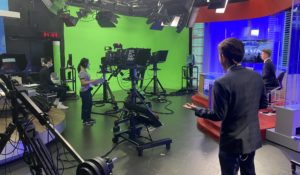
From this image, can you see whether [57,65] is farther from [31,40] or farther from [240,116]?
[240,116]

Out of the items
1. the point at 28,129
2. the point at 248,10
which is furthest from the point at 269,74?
the point at 28,129

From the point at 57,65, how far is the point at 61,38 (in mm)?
849

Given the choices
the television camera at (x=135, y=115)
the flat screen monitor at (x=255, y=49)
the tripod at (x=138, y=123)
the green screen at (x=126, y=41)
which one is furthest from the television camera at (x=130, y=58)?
the green screen at (x=126, y=41)

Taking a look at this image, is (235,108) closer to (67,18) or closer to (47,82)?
(47,82)

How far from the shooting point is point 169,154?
12.2ft

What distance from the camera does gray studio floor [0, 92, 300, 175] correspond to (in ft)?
10.6

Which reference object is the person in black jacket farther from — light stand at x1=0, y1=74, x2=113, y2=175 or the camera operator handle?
the camera operator handle

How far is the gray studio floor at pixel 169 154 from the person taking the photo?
3217 mm

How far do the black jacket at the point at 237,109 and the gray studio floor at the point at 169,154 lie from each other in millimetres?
1431

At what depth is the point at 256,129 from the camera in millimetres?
1909

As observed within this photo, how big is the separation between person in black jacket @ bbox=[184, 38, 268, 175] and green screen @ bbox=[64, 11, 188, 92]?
23.7 feet

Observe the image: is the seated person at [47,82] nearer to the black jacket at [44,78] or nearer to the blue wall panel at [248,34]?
the black jacket at [44,78]

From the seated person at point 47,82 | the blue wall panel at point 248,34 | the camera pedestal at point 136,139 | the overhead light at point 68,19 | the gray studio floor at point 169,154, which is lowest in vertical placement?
the gray studio floor at point 169,154

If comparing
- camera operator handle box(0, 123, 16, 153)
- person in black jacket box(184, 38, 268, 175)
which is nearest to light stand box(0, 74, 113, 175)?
camera operator handle box(0, 123, 16, 153)
